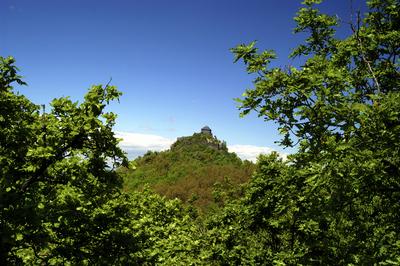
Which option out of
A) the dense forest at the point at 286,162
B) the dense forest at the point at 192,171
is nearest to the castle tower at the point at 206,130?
the dense forest at the point at 192,171

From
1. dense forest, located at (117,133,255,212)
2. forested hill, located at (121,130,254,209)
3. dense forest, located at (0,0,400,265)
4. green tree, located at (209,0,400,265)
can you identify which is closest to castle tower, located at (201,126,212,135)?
forested hill, located at (121,130,254,209)

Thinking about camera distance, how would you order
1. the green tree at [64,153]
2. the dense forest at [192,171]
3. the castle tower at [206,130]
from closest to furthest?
the green tree at [64,153]
the dense forest at [192,171]
the castle tower at [206,130]

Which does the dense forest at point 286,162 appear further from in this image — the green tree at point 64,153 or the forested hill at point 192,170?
the forested hill at point 192,170

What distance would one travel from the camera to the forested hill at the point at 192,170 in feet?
329

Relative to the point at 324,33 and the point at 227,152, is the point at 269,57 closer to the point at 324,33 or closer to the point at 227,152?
the point at 324,33

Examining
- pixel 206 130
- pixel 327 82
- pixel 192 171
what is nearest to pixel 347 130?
pixel 327 82

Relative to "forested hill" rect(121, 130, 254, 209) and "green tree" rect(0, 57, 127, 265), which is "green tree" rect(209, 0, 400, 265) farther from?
"forested hill" rect(121, 130, 254, 209)

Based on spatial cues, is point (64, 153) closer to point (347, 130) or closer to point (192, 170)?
point (347, 130)

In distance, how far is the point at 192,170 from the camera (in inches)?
4798

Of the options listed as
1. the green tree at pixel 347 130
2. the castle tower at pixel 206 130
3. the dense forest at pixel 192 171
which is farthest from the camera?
the castle tower at pixel 206 130

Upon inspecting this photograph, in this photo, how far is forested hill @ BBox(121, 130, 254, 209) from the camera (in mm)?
100250

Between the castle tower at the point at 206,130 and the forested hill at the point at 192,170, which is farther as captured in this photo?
the castle tower at the point at 206,130

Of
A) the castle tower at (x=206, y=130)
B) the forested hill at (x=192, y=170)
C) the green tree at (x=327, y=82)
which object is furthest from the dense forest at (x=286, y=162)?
the castle tower at (x=206, y=130)

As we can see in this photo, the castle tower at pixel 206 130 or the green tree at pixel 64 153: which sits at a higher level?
the castle tower at pixel 206 130
